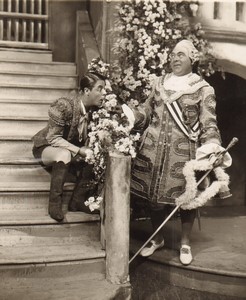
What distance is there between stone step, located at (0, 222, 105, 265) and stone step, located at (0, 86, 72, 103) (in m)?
1.95

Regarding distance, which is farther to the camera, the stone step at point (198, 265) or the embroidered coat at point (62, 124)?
the embroidered coat at point (62, 124)

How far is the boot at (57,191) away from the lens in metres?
4.18

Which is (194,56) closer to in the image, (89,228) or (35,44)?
(89,228)

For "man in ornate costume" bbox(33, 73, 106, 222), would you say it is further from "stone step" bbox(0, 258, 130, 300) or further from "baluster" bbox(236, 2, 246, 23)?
"baluster" bbox(236, 2, 246, 23)

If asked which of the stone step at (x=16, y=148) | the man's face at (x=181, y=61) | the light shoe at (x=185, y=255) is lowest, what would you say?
the light shoe at (x=185, y=255)

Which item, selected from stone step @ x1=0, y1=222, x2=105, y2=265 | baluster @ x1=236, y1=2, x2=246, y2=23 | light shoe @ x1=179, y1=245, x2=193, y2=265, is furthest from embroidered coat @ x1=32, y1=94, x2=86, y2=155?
baluster @ x1=236, y1=2, x2=246, y2=23

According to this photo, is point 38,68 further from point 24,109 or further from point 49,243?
point 49,243

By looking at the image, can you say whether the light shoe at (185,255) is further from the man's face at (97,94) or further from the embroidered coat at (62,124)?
the man's face at (97,94)

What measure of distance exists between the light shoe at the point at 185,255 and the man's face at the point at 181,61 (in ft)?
4.94

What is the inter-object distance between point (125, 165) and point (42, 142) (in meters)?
1.00

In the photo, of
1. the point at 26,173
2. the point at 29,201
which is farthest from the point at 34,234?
the point at 26,173

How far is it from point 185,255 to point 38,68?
10.5 feet

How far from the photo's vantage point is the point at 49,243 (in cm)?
414

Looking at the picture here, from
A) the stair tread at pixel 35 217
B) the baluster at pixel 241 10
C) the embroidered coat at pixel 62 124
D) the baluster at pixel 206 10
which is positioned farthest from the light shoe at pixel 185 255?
the baluster at pixel 241 10
